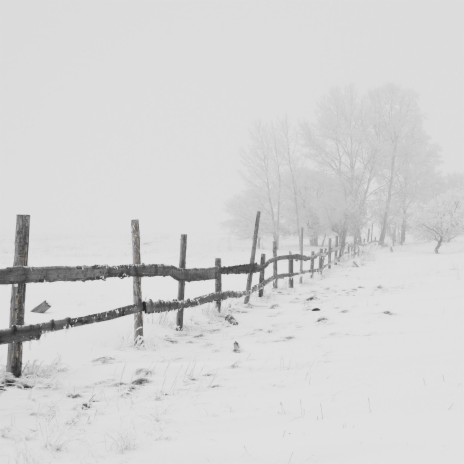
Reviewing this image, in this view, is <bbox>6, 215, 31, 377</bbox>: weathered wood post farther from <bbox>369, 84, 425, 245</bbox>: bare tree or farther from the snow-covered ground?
<bbox>369, 84, 425, 245</bbox>: bare tree

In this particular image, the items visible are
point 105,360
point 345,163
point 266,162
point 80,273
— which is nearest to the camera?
point 80,273

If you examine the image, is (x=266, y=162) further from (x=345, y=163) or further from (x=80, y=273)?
(x=80, y=273)

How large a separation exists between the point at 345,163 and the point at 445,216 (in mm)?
7292

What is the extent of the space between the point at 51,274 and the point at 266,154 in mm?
26594

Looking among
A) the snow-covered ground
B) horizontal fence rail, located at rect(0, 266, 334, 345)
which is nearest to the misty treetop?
the snow-covered ground

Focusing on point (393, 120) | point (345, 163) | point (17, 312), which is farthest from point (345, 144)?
point (17, 312)

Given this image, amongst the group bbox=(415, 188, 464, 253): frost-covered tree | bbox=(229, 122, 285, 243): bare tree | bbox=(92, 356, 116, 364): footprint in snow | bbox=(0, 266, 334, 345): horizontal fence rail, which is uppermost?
bbox=(229, 122, 285, 243): bare tree

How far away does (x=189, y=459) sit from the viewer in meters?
2.52

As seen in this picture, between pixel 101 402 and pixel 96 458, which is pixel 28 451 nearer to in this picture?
pixel 96 458

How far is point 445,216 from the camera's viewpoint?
27531 millimetres

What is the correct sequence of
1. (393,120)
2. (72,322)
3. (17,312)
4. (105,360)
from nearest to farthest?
(17,312) → (72,322) → (105,360) → (393,120)

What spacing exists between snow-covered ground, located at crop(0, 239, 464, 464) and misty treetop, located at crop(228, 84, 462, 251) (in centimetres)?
2161

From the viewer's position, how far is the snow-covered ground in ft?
8.54

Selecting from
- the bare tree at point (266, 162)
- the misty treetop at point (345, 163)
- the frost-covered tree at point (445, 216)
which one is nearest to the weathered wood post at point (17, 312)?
the misty treetop at point (345, 163)
